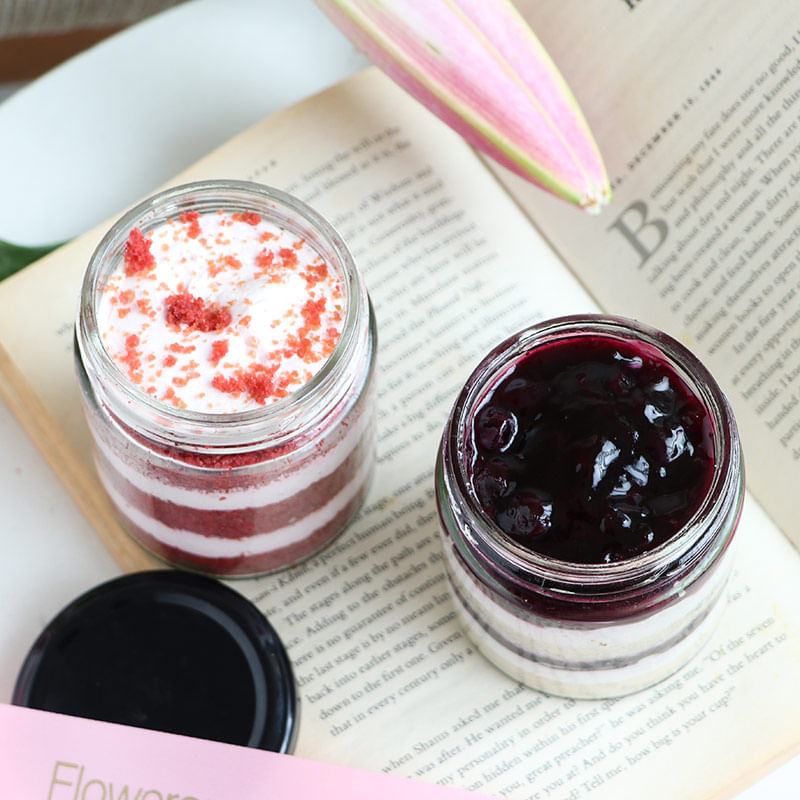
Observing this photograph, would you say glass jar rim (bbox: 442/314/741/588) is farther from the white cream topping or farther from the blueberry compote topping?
the white cream topping

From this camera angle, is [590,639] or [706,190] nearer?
[590,639]

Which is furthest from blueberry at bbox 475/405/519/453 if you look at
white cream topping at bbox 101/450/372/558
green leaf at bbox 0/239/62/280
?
green leaf at bbox 0/239/62/280

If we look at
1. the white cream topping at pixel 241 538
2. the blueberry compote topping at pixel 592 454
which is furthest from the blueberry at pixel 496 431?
the white cream topping at pixel 241 538

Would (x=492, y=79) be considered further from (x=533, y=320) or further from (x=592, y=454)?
(x=592, y=454)

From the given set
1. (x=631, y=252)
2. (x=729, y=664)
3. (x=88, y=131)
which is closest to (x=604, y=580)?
(x=729, y=664)

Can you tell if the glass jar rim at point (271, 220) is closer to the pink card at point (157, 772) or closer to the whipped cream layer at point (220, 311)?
the whipped cream layer at point (220, 311)

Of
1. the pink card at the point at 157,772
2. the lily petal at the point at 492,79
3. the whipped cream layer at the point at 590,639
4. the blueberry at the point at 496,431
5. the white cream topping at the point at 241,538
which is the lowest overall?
the pink card at the point at 157,772

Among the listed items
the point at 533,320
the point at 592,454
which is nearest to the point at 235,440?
the point at 592,454
